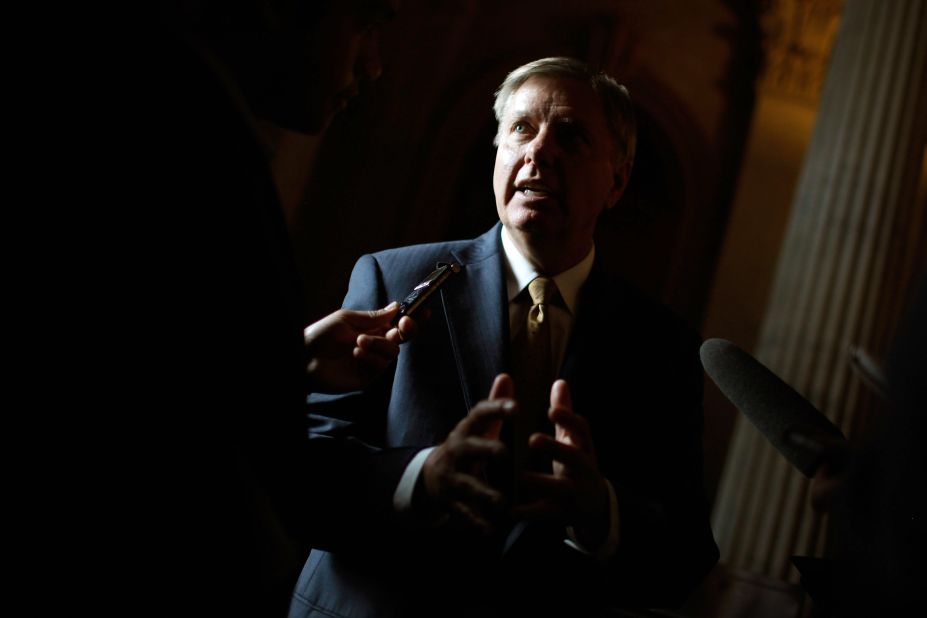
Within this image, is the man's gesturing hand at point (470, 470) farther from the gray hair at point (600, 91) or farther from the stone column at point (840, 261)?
the stone column at point (840, 261)

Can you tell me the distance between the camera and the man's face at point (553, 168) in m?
1.40

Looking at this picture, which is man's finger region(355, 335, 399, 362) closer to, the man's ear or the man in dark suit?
the man in dark suit

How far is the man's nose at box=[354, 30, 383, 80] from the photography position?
92 centimetres

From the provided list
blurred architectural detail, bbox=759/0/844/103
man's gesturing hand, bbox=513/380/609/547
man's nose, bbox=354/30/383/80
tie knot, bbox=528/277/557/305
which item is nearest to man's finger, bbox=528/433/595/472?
man's gesturing hand, bbox=513/380/609/547

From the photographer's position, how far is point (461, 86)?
6238 mm

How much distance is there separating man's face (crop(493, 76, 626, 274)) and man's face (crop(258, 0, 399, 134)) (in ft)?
1.86

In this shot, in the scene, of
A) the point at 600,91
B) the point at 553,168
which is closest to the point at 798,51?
the point at 600,91

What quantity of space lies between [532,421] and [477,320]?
0.66 ft

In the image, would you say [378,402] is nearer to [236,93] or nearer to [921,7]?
[236,93]

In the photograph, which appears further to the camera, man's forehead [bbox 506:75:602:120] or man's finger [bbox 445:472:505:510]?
man's forehead [bbox 506:75:602:120]

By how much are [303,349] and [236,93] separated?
28 cm

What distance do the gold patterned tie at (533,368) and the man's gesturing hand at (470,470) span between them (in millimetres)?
322

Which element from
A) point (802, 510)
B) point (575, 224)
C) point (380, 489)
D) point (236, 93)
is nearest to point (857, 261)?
point (802, 510)

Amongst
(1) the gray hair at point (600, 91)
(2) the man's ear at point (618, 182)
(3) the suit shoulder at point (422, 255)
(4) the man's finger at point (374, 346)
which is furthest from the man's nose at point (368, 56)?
(2) the man's ear at point (618, 182)
